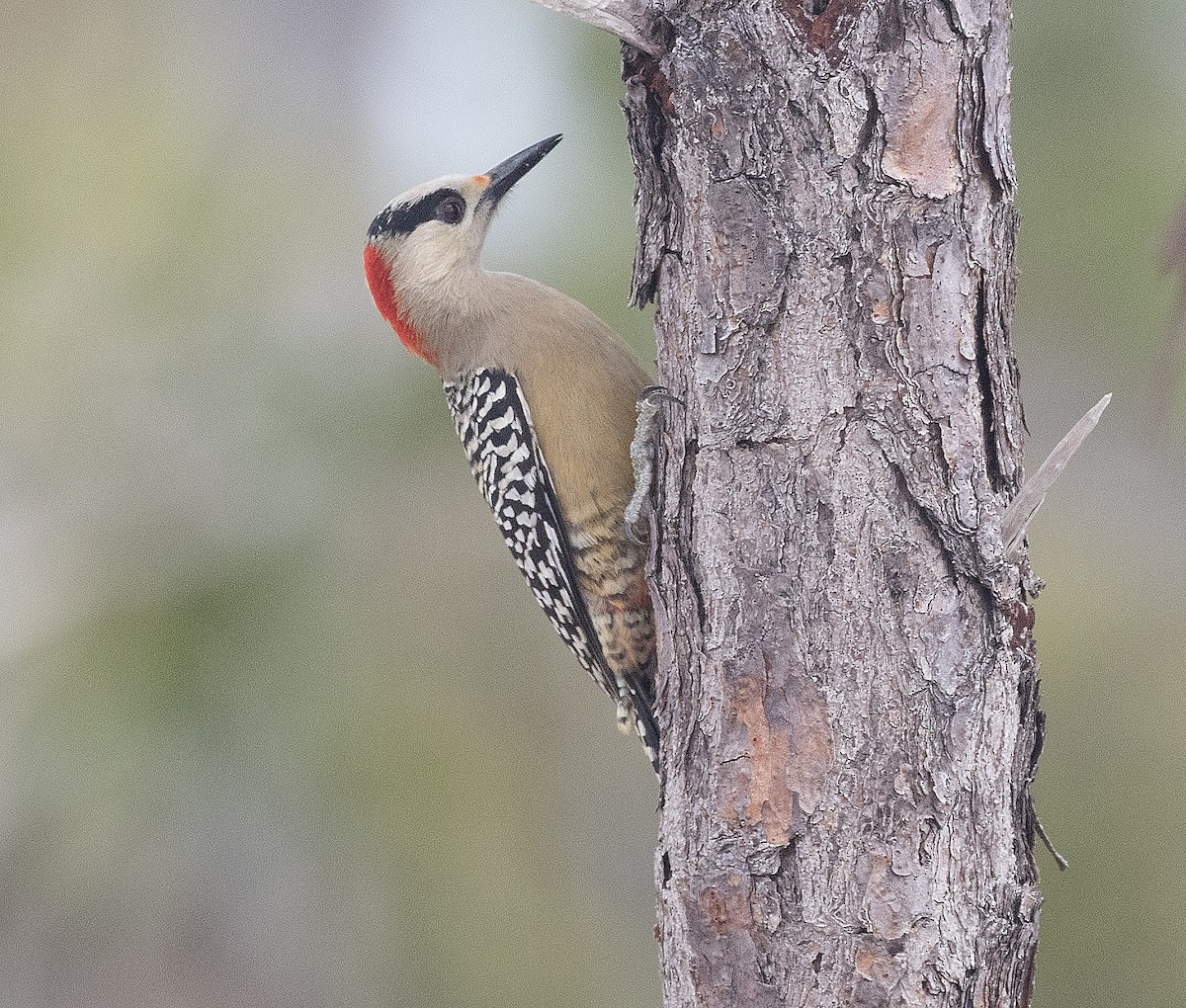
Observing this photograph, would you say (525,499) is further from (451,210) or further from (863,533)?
(863,533)

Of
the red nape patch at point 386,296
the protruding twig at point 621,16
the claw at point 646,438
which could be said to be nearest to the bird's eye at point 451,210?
the red nape patch at point 386,296

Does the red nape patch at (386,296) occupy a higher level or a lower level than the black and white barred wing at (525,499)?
higher

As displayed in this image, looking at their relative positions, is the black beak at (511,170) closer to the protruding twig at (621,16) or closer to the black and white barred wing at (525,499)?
the black and white barred wing at (525,499)

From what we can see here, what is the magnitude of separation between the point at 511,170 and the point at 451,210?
0.20 m

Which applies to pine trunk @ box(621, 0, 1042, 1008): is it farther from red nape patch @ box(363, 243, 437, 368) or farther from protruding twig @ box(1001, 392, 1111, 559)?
red nape patch @ box(363, 243, 437, 368)

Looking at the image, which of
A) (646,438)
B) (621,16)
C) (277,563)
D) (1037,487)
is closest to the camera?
(1037,487)

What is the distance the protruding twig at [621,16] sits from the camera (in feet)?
6.15

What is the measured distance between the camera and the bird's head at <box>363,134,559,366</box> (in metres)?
3.18

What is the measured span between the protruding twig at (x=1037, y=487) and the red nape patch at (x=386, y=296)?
1.86m

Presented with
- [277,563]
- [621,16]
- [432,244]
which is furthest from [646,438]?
[277,563]

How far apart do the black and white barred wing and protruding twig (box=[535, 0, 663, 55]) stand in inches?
44.4

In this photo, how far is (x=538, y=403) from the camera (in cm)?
288

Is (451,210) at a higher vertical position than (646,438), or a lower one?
higher

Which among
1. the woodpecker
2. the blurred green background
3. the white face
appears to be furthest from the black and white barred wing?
the blurred green background
